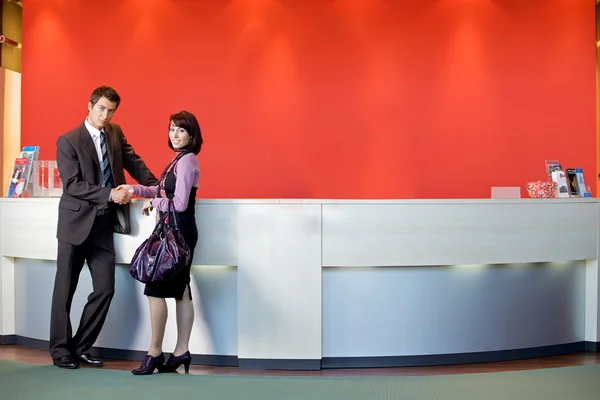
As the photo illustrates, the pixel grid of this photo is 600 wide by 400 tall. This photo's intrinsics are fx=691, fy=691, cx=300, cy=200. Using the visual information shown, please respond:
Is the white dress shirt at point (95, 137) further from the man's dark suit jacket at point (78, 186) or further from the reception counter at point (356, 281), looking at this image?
the reception counter at point (356, 281)

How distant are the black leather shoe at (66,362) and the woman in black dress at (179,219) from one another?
0.46 metres

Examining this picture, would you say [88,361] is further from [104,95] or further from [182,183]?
[104,95]

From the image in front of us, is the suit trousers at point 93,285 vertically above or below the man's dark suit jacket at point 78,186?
below

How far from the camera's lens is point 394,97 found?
6.71 meters

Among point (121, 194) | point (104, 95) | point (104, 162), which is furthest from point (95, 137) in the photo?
point (121, 194)

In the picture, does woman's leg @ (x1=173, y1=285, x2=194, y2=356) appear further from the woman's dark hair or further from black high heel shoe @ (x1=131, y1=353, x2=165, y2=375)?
the woman's dark hair

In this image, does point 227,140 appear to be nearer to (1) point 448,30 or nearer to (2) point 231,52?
(2) point 231,52

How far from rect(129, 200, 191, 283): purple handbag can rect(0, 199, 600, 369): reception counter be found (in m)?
0.45

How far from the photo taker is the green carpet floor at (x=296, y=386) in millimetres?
3240

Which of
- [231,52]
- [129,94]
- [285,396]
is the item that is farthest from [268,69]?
[285,396]

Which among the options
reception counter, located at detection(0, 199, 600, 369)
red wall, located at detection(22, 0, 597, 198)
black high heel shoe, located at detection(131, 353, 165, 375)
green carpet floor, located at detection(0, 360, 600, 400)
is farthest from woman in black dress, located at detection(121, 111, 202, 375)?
red wall, located at detection(22, 0, 597, 198)

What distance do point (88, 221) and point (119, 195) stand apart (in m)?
0.28

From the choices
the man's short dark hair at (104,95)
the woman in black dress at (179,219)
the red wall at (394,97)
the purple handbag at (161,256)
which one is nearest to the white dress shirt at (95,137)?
the man's short dark hair at (104,95)

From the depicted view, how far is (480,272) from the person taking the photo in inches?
171
